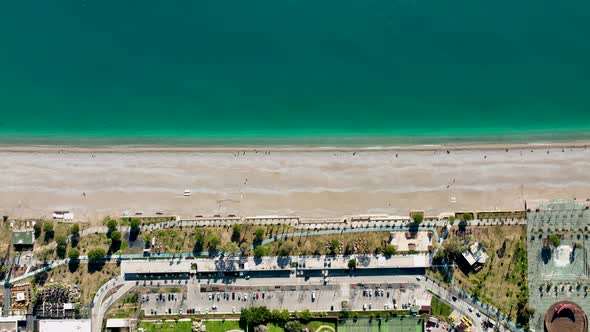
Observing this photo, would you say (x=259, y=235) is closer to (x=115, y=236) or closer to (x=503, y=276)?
(x=115, y=236)

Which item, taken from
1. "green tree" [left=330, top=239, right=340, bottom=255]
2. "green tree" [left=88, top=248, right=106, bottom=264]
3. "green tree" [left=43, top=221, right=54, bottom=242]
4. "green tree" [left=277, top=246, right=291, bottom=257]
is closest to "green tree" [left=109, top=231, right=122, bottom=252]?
"green tree" [left=88, top=248, right=106, bottom=264]

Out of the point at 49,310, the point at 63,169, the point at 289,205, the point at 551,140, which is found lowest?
the point at 49,310

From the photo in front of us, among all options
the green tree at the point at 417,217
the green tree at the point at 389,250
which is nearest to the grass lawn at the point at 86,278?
the green tree at the point at 389,250

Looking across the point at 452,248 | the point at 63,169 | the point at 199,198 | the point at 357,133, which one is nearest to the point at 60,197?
the point at 63,169

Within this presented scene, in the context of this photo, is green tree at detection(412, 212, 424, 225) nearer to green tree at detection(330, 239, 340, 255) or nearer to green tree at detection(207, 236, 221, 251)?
green tree at detection(330, 239, 340, 255)

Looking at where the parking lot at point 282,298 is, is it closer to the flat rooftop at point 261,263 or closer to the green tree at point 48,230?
the flat rooftop at point 261,263

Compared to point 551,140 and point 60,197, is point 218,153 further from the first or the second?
point 551,140
